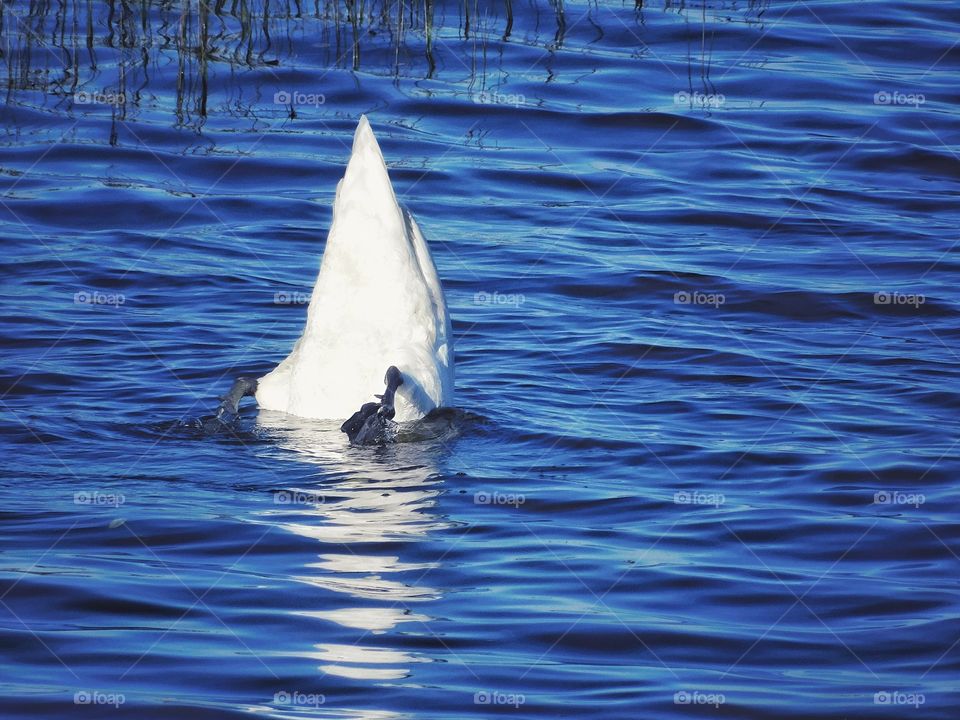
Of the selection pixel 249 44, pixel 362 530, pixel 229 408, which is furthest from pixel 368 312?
pixel 249 44

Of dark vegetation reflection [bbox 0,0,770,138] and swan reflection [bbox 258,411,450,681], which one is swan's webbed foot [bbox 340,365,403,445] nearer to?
swan reflection [bbox 258,411,450,681]

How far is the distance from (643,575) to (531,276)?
551 cm

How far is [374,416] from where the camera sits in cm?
823

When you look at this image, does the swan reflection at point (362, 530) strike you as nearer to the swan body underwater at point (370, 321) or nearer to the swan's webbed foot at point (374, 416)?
the swan's webbed foot at point (374, 416)

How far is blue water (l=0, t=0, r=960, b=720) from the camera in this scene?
5.86 meters

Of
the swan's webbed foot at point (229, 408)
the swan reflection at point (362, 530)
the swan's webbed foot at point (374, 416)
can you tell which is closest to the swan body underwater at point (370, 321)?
the swan's webbed foot at point (374, 416)

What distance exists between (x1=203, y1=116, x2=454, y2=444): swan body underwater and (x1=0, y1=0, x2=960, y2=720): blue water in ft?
0.71

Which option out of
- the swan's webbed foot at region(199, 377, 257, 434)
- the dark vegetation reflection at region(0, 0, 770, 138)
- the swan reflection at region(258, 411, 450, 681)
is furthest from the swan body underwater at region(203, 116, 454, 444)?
the dark vegetation reflection at region(0, 0, 770, 138)

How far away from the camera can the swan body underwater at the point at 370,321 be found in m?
8.34

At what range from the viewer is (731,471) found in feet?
26.2

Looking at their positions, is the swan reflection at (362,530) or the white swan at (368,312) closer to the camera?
the swan reflection at (362,530)

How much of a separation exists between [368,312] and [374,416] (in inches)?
23.2

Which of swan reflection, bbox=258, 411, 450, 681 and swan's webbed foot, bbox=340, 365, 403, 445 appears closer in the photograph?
swan reflection, bbox=258, 411, 450, 681

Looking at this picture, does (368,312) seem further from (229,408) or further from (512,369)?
(512,369)
